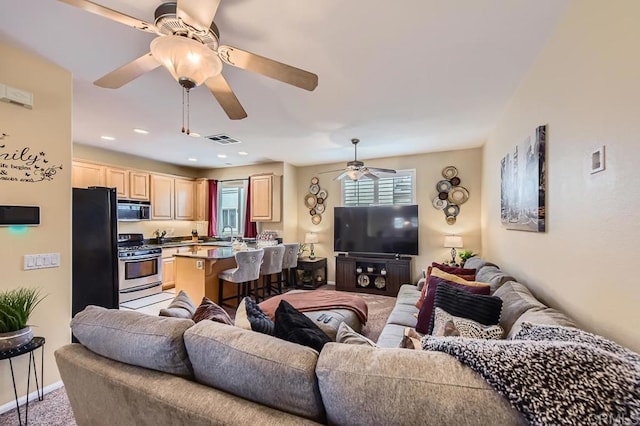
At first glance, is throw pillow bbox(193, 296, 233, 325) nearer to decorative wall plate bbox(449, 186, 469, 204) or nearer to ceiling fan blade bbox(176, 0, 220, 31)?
ceiling fan blade bbox(176, 0, 220, 31)

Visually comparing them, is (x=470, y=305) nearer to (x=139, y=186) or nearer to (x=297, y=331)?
(x=297, y=331)

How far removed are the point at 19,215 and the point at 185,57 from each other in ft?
5.82

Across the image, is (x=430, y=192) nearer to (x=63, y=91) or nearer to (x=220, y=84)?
(x=220, y=84)

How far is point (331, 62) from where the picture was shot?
2.23m

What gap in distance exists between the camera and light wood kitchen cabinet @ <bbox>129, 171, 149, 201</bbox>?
529cm

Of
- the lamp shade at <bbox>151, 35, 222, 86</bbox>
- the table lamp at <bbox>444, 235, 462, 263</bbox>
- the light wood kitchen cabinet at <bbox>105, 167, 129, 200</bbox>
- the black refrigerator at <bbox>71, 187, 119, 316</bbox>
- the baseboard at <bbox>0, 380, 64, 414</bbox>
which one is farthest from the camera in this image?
the light wood kitchen cabinet at <bbox>105, 167, 129, 200</bbox>

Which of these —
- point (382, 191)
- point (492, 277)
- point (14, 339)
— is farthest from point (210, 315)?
point (382, 191)

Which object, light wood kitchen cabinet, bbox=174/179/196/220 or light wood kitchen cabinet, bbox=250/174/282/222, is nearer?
light wood kitchen cabinet, bbox=250/174/282/222

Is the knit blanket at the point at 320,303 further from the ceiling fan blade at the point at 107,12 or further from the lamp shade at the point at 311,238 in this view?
the lamp shade at the point at 311,238

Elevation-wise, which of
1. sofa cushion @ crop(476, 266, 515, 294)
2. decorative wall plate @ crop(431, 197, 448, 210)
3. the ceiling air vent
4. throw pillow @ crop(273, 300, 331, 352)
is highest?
the ceiling air vent

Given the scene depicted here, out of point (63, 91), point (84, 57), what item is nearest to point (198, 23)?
point (84, 57)

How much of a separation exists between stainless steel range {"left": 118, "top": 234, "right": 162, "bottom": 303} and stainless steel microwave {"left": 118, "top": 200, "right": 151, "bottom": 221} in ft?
1.29

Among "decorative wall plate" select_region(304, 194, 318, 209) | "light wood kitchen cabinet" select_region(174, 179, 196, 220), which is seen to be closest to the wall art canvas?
"decorative wall plate" select_region(304, 194, 318, 209)

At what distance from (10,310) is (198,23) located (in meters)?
2.15
